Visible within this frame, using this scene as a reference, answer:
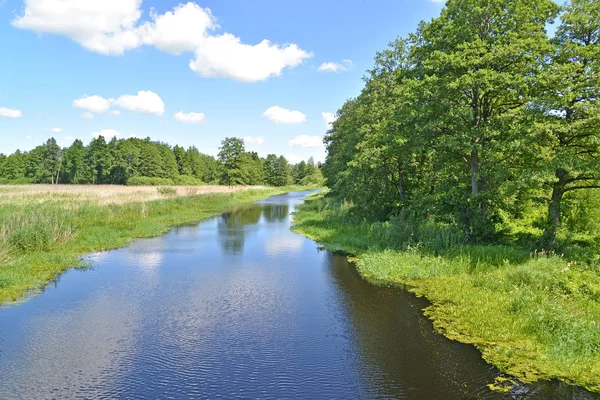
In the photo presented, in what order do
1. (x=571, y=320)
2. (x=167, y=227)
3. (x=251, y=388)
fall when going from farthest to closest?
(x=167, y=227) → (x=571, y=320) → (x=251, y=388)

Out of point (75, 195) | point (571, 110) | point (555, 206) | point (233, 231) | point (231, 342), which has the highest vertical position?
point (571, 110)

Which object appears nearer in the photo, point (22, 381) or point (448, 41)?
point (22, 381)

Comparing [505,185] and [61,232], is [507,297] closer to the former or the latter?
[505,185]

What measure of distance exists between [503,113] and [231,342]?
1457 cm

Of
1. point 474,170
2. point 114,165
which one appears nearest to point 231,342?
point 474,170

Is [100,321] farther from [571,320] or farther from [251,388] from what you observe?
[571,320]

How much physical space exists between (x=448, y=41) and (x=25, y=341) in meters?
20.3

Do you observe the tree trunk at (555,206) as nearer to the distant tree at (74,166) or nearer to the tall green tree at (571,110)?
the tall green tree at (571,110)

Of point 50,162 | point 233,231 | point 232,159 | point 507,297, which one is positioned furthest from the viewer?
point 50,162

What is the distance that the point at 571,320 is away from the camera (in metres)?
9.88

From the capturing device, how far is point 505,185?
655 inches

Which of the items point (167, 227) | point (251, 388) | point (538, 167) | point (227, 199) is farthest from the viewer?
point (227, 199)

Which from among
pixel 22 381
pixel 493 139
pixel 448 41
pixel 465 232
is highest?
pixel 448 41

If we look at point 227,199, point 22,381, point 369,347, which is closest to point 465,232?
point 369,347
